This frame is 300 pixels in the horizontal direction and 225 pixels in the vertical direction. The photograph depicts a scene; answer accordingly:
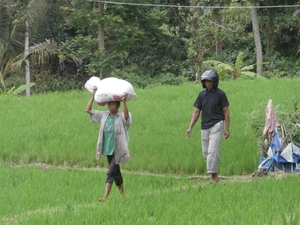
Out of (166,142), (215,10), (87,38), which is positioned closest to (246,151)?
(166,142)

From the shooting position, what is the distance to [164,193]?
7797mm

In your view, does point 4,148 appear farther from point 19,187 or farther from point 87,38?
point 87,38

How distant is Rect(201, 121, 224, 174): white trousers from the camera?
9398mm

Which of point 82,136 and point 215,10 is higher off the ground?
point 215,10

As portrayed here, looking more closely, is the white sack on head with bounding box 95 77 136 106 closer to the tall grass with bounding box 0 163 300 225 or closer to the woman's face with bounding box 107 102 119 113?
the woman's face with bounding box 107 102 119 113

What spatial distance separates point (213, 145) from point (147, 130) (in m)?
3.92

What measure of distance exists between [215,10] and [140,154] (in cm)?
296

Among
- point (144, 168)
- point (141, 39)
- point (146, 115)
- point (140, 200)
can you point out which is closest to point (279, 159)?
point (144, 168)

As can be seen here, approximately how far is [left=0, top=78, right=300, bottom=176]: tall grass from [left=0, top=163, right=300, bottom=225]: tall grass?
1.10 m

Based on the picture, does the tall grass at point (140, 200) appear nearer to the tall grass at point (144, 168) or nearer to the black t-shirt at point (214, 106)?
the tall grass at point (144, 168)

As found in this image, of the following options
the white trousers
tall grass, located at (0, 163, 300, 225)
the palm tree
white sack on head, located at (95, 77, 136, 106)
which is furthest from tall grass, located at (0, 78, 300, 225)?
the palm tree

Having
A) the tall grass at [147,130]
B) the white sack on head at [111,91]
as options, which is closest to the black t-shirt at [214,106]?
the tall grass at [147,130]

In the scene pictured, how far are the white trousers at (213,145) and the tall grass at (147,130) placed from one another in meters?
1.13

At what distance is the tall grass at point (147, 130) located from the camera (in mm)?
11039
